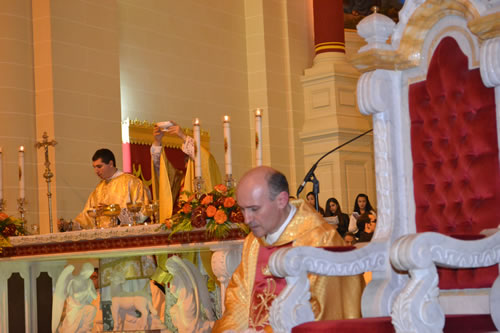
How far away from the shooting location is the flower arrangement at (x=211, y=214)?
5871 mm

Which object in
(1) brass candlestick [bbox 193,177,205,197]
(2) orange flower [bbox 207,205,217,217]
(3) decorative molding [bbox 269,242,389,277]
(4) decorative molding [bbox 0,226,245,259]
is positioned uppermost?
(1) brass candlestick [bbox 193,177,205,197]

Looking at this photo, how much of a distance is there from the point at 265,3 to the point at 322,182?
2959 millimetres

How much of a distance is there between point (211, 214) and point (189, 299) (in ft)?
2.96

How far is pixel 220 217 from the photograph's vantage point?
5.86m

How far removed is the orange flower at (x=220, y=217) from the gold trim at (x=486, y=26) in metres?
2.71

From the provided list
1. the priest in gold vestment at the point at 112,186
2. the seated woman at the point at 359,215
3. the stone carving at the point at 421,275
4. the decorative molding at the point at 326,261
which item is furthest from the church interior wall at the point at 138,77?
the stone carving at the point at 421,275

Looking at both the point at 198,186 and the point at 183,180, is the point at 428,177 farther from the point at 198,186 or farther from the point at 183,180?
the point at 183,180

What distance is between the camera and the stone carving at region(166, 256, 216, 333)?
20.9 ft

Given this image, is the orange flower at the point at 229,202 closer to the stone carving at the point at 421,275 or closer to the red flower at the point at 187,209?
the red flower at the point at 187,209

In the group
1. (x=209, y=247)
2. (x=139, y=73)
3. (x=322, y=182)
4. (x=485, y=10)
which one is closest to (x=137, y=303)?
(x=209, y=247)

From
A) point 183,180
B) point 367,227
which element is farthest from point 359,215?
point 183,180

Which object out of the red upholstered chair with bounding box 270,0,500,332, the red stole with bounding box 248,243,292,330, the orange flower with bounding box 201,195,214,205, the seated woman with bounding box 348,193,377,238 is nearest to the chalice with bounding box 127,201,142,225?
the orange flower with bounding box 201,195,214,205

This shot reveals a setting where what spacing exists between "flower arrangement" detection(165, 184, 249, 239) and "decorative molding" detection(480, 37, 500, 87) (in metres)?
2.54

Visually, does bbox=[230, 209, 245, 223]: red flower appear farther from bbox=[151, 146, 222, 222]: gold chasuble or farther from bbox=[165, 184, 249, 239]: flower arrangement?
bbox=[151, 146, 222, 222]: gold chasuble
